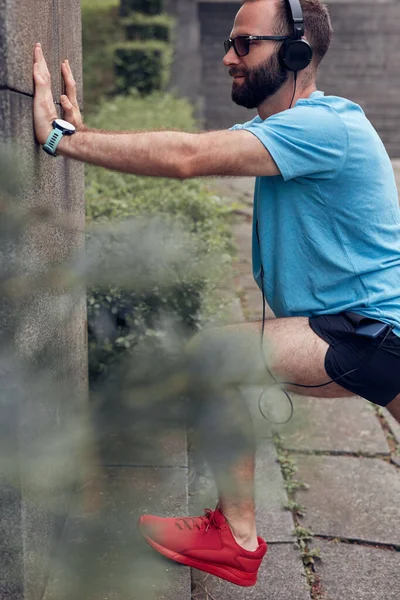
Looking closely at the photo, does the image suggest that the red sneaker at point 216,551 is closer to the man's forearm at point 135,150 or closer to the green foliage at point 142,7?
the man's forearm at point 135,150

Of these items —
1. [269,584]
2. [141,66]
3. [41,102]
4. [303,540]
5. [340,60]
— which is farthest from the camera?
[340,60]

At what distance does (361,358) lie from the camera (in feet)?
7.28

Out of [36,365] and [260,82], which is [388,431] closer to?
[260,82]

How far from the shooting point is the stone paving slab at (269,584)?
248 cm

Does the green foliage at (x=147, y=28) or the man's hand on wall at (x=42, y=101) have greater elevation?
the man's hand on wall at (x=42, y=101)

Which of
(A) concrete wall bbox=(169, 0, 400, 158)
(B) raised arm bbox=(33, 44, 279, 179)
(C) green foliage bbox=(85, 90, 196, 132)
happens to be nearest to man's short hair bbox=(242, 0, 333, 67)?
(B) raised arm bbox=(33, 44, 279, 179)

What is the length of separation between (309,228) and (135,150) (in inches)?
25.0

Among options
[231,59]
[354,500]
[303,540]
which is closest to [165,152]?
[231,59]

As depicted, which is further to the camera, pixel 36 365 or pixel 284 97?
pixel 284 97

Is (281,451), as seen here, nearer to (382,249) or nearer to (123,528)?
(123,528)

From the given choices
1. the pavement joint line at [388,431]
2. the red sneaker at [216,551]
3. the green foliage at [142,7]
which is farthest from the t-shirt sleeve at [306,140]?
the green foliage at [142,7]

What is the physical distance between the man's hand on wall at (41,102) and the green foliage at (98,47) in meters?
11.0

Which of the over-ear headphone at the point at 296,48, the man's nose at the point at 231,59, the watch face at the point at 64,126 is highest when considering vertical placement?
the over-ear headphone at the point at 296,48

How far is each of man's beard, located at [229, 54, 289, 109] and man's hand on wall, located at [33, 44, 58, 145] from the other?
0.66 meters
